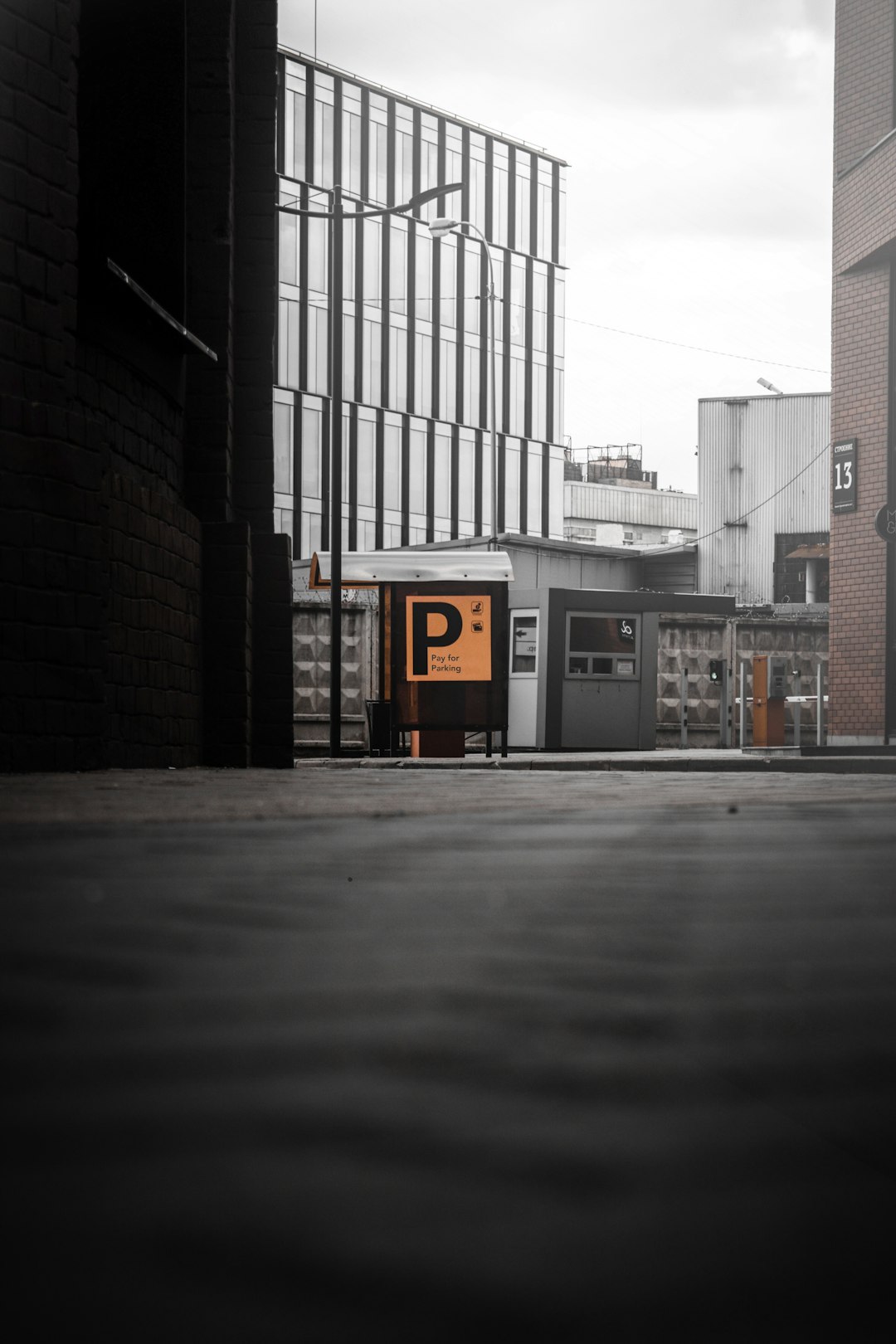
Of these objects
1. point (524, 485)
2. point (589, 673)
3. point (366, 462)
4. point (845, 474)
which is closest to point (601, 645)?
point (589, 673)

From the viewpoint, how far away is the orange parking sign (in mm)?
16156

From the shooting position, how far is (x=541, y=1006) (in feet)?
2.18

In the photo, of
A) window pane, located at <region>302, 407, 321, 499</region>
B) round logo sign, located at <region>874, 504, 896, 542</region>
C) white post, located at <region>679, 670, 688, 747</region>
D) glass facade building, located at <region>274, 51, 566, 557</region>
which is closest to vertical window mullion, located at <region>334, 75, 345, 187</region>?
glass facade building, located at <region>274, 51, 566, 557</region>

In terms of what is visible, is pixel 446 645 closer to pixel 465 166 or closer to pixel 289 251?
pixel 289 251

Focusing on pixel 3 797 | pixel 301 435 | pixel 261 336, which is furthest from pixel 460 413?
pixel 3 797

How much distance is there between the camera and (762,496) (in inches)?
1795

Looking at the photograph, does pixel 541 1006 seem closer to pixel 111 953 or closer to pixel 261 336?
pixel 111 953

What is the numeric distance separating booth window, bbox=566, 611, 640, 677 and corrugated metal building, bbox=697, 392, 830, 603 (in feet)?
79.8

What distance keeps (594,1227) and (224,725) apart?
9822 millimetres

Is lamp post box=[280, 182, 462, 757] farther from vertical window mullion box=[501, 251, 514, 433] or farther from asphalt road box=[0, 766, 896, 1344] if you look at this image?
vertical window mullion box=[501, 251, 514, 433]

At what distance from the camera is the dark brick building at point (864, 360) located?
67.2 ft

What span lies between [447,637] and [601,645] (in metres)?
5.92

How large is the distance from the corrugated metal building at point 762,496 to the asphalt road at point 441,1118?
45.2m

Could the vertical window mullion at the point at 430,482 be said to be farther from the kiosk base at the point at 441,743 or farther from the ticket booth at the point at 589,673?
the kiosk base at the point at 441,743
